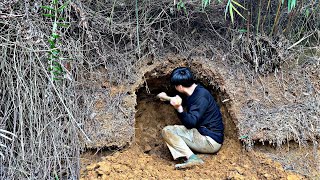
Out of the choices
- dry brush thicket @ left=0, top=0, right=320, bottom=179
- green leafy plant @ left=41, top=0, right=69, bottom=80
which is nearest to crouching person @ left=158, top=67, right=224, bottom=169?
dry brush thicket @ left=0, top=0, right=320, bottom=179

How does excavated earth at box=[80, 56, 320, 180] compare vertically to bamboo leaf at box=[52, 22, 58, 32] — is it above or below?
below

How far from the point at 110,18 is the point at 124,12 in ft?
0.84

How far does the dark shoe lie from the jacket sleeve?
1.12ft

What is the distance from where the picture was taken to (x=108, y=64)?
4.59 meters

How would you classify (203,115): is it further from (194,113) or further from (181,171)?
(181,171)

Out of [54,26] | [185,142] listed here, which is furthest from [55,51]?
[185,142]

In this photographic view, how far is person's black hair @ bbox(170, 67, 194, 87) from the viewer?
440cm

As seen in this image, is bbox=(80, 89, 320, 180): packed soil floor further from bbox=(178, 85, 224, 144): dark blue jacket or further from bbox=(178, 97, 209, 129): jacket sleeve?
bbox=(178, 97, 209, 129): jacket sleeve

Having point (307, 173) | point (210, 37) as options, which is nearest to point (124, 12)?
point (210, 37)

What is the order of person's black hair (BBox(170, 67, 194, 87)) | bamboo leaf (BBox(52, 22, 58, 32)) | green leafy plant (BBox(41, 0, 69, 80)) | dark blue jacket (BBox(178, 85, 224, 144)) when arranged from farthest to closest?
person's black hair (BBox(170, 67, 194, 87))
dark blue jacket (BBox(178, 85, 224, 144))
bamboo leaf (BBox(52, 22, 58, 32))
green leafy plant (BBox(41, 0, 69, 80))

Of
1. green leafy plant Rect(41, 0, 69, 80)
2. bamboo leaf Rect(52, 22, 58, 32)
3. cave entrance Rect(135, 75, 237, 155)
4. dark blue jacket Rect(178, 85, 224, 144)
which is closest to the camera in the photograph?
green leafy plant Rect(41, 0, 69, 80)

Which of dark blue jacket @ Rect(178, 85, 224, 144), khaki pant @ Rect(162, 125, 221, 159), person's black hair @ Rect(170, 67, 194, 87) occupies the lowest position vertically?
khaki pant @ Rect(162, 125, 221, 159)

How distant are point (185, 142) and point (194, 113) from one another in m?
0.38

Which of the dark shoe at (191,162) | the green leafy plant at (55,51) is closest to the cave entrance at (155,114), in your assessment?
the dark shoe at (191,162)
